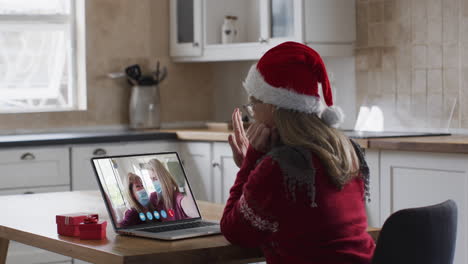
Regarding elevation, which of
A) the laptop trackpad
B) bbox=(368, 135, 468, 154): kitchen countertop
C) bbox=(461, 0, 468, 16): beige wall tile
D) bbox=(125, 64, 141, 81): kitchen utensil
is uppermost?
bbox=(461, 0, 468, 16): beige wall tile

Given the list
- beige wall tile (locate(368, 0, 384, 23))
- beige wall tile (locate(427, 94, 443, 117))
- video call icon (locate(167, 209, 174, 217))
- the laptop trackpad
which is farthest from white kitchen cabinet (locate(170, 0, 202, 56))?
the laptop trackpad

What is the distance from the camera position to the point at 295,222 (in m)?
2.02

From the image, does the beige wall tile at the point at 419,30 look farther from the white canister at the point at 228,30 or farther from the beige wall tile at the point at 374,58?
the white canister at the point at 228,30

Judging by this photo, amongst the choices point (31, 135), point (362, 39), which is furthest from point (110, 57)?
point (362, 39)

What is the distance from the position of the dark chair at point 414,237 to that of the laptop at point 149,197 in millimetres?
531

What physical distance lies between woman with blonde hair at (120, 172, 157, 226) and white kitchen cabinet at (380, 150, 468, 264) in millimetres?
1672

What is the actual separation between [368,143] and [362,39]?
1.02m

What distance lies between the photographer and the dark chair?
183 cm

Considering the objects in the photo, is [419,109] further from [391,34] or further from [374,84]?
[391,34]

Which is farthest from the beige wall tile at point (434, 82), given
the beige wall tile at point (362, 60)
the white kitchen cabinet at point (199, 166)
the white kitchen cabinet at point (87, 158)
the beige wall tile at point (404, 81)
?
the white kitchen cabinet at point (87, 158)

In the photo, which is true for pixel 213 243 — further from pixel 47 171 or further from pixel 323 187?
pixel 47 171

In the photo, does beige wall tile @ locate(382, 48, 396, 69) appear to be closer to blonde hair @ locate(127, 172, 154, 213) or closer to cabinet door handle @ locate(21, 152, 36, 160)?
cabinet door handle @ locate(21, 152, 36, 160)

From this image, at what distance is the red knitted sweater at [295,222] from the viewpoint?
2.01 metres

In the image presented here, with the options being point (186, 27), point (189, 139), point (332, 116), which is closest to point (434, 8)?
point (189, 139)
